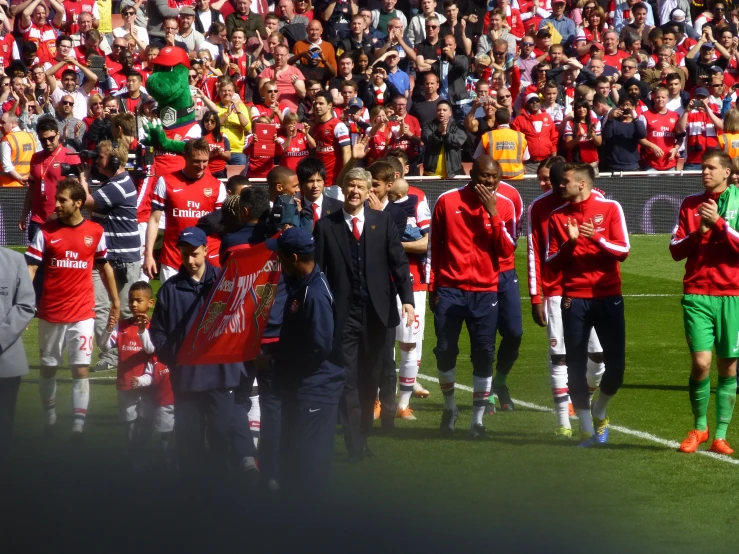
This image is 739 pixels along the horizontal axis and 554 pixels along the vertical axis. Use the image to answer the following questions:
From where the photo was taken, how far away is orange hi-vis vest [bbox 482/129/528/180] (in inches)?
854

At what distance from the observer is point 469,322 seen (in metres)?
10.1

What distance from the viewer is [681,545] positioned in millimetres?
7289

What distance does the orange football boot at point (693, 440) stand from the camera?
31.1ft

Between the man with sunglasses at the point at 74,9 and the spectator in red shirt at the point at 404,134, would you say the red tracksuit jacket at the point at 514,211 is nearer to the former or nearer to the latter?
the spectator in red shirt at the point at 404,134

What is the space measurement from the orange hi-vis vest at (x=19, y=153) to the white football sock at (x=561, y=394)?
12179mm

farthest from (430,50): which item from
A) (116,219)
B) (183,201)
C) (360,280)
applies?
(360,280)

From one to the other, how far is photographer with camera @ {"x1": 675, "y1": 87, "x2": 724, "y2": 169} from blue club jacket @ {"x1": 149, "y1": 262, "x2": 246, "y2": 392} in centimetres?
1673

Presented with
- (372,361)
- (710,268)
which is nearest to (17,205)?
(372,361)

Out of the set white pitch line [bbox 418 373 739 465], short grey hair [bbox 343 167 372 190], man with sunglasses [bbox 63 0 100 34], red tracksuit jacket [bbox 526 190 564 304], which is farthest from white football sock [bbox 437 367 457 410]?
man with sunglasses [bbox 63 0 100 34]

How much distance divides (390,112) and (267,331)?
13.7 meters

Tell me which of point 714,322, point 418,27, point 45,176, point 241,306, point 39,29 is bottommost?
point 714,322

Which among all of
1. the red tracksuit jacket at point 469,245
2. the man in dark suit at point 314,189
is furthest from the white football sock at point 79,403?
the red tracksuit jacket at point 469,245

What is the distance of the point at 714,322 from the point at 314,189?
3233mm

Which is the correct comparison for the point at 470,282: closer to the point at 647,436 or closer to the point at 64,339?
the point at 647,436
